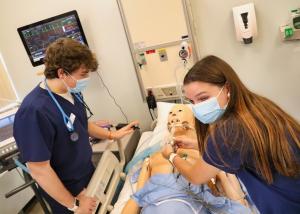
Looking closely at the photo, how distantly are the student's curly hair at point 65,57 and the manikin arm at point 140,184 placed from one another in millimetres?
745

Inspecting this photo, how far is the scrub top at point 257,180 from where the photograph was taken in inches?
36.2

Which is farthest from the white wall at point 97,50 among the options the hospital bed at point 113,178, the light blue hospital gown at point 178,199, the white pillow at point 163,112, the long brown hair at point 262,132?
the long brown hair at point 262,132

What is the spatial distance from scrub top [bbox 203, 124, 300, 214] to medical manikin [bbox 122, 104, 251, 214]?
32 centimetres

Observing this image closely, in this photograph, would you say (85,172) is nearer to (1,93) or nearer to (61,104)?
(61,104)

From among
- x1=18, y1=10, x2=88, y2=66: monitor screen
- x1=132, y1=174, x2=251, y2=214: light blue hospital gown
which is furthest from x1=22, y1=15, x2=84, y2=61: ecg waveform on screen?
x1=132, y1=174, x2=251, y2=214: light blue hospital gown

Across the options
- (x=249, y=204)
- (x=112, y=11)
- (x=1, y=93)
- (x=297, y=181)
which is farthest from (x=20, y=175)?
(x=297, y=181)

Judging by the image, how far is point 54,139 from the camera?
4.43 feet

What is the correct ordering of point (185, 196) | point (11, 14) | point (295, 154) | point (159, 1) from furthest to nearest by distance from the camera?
point (11, 14), point (159, 1), point (185, 196), point (295, 154)

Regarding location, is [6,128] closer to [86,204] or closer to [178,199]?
[86,204]

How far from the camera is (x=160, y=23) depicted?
214 centimetres

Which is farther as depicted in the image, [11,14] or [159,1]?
[11,14]

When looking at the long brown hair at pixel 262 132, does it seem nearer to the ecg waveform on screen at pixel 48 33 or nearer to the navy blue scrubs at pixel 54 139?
the navy blue scrubs at pixel 54 139

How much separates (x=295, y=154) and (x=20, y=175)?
2.49 m

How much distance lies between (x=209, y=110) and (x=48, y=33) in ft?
6.13
